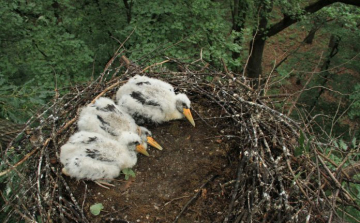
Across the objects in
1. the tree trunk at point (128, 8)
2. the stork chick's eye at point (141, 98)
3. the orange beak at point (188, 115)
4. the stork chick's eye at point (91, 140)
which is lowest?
the orange beak at point (188, 115)

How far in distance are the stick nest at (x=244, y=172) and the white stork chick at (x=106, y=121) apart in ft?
0.92

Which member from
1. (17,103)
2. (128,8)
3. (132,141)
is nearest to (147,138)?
(132,141)

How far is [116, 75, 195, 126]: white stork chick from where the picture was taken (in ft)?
11.1

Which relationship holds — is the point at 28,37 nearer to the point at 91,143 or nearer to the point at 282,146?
the point at 91,143

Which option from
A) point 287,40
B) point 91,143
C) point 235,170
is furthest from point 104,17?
point 287,40

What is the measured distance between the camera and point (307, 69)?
24.7 ft

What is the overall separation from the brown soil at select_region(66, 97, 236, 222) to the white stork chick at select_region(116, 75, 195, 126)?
27 cm

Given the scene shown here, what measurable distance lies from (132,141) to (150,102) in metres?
0.58

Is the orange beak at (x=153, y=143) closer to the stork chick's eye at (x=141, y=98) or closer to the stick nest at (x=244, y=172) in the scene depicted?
the stork chick's eye at (x=141, y=98)

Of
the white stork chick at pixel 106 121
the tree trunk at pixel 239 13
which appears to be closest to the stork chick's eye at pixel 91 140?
the white stork chick at pixel 106 121

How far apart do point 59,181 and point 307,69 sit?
670 cm

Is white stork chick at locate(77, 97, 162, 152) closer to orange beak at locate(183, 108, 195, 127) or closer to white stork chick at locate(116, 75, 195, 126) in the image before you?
white stork chick at locate(116, 75, 195, 126)

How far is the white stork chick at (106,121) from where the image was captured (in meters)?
3.07

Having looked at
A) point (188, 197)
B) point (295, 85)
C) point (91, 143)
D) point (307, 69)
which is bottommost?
point (295, 85)
